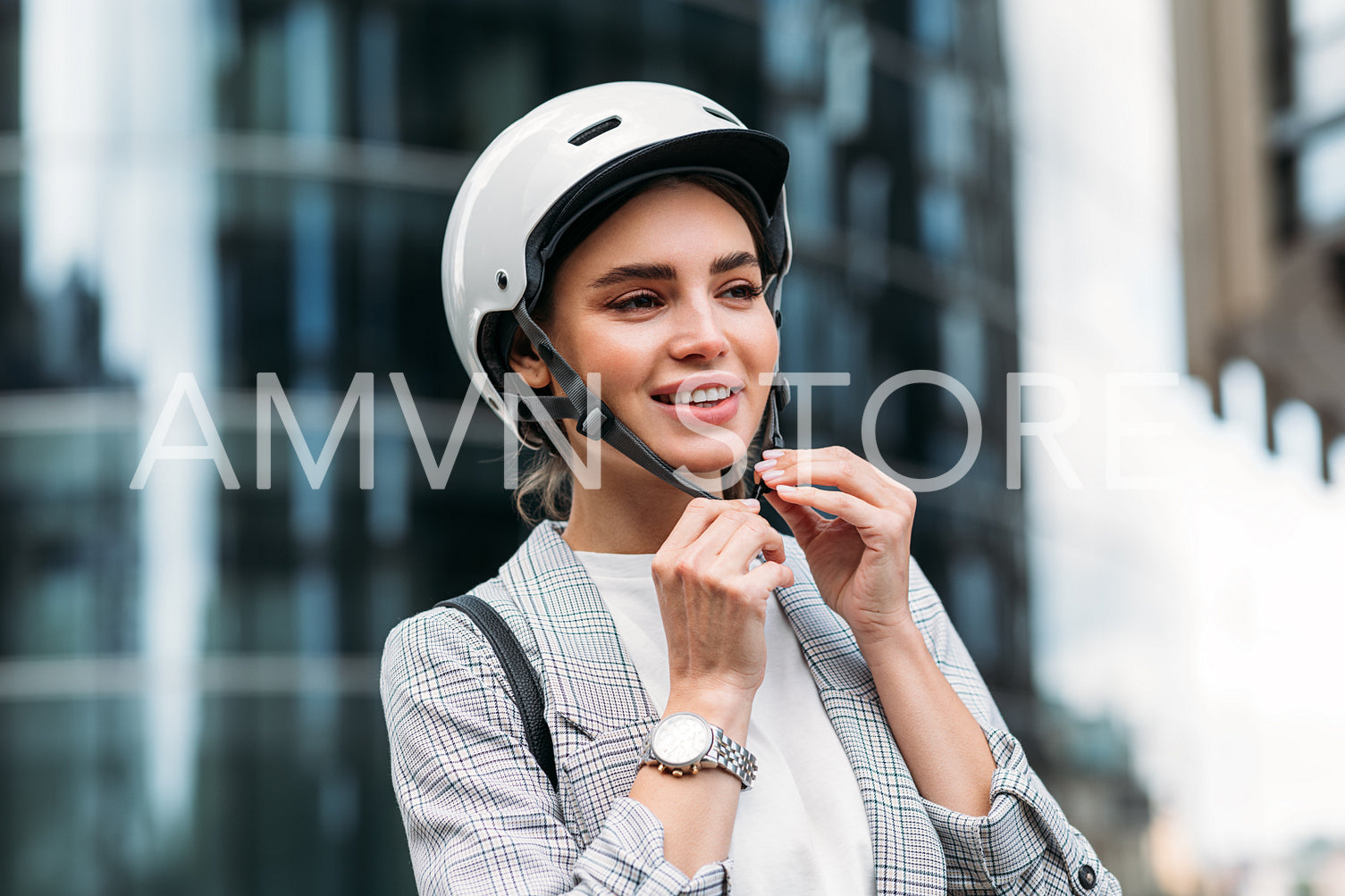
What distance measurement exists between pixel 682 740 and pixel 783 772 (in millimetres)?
316

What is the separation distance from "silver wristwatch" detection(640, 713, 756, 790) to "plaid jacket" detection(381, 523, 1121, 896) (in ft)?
0.27

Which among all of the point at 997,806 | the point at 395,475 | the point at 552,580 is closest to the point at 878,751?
the point at 997,806

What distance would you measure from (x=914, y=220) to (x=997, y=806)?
52.2 feet

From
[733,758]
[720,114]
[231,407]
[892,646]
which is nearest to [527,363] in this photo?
[720,114]

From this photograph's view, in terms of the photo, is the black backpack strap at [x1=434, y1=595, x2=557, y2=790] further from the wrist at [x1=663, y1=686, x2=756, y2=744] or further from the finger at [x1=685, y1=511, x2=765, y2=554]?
the finger at [x1=685, y1=511, x2=765, y2=554]

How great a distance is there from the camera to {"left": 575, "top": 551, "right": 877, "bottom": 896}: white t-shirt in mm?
2412

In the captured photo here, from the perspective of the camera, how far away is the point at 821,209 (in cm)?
1650

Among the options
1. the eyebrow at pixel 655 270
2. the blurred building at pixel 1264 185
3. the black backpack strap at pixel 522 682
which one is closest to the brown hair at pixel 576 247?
the eyebrow at pixel 655 270

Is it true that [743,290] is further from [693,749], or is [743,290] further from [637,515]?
[693,749]

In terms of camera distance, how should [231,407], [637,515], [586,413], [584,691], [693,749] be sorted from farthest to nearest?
[231,407] < [637,515] < [586,413] < [584,691] < [693,749]

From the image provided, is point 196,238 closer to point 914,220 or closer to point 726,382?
point 914,220

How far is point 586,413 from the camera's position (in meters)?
2.79

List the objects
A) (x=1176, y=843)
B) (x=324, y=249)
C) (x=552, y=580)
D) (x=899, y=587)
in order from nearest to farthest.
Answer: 1. (x=899, y=587)
2. (x=552, y=580)
3. (x=324, y=249)
4. (x=1176, y=843)

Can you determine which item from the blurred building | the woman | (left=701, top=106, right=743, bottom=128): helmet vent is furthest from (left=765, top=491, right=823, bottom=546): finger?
the blurred building
